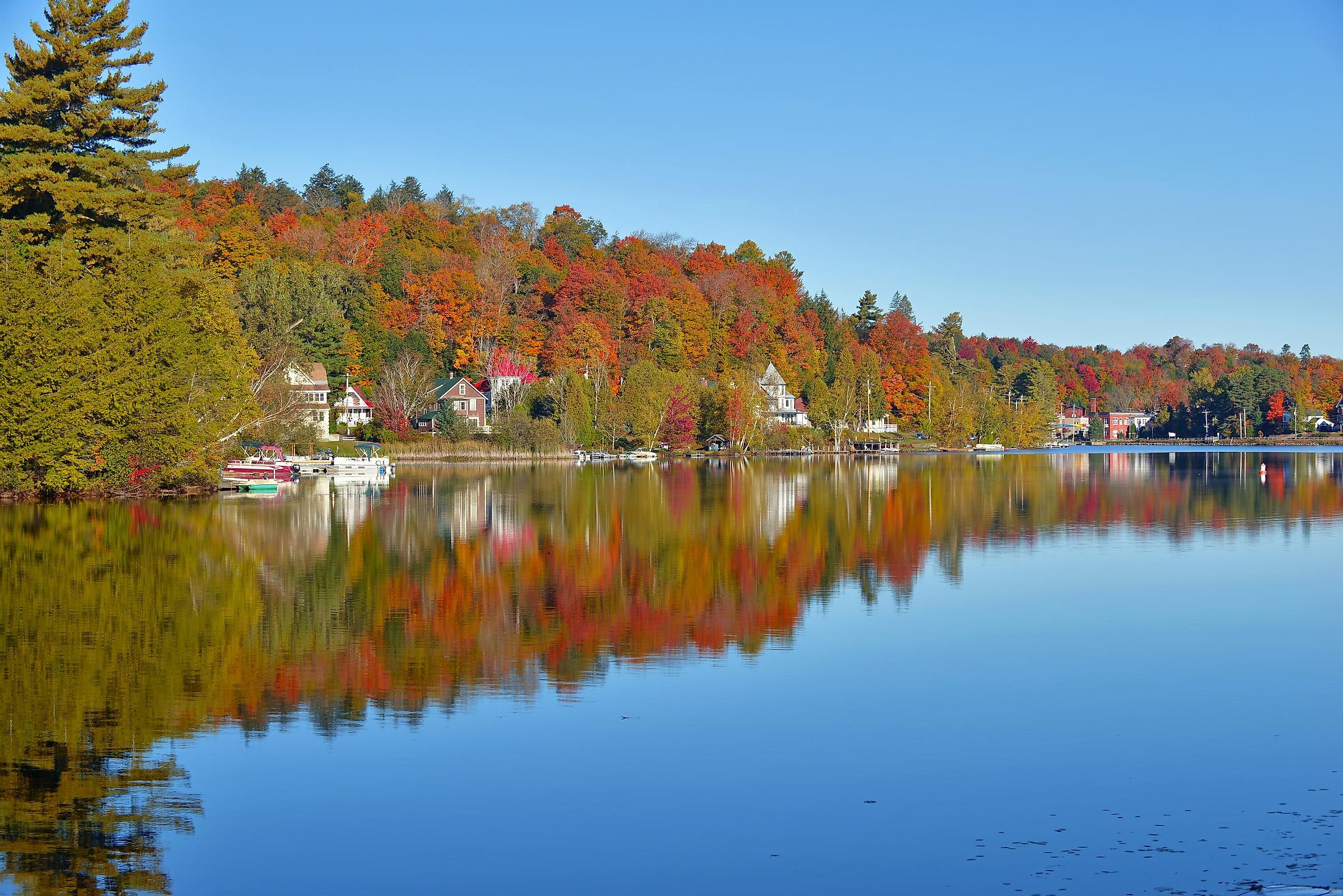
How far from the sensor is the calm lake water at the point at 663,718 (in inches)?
315

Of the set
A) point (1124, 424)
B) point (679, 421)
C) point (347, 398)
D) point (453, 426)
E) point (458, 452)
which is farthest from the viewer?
point (1124, 424)

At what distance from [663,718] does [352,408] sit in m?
70.5

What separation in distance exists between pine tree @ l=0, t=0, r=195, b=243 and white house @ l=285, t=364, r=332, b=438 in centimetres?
1771

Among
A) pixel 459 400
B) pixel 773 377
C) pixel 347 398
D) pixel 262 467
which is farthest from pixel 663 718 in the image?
pixel 773 377

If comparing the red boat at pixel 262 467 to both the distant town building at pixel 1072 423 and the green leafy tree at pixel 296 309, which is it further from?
the distant town building at pixel 1072 423

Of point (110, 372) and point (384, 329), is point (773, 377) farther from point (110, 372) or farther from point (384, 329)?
point (110, 372)

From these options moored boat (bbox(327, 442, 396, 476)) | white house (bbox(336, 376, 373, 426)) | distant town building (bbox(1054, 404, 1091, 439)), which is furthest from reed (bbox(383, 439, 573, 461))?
distant town building (bbox(1054, 404, 1091, 439))

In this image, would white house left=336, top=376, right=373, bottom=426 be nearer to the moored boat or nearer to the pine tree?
the moored boat

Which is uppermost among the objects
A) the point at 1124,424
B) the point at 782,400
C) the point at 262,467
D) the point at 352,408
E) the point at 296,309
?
the point at 296,309

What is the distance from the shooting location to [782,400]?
109000mm

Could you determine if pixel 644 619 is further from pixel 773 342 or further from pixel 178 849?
pixel 773 342

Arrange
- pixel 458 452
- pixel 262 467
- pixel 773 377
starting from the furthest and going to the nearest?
pixel 773 377
pixel 458 452
pixel 262 467

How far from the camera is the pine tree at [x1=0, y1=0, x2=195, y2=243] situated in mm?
38000

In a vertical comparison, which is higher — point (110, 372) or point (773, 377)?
point (773, 377)
